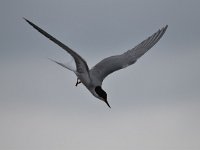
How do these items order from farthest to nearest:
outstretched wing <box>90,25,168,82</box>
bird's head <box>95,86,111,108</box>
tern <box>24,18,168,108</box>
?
outstretched wing <box>90,25,168,82</box>
bird's head <box>95,86,111,108</box>
tern <box>24,18,168,108</box>

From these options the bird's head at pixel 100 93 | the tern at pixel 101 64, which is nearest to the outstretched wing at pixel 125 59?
the tern at pixel 101 64

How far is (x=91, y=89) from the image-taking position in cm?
1950

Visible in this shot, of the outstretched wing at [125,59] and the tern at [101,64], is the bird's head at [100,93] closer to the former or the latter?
the tern at [101,64]

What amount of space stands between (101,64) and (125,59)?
1.30 m

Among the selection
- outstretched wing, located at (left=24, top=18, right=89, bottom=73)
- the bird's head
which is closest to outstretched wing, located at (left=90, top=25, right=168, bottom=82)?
outstretched wing, located at (left=24, top=18, right=89, bottom=73)

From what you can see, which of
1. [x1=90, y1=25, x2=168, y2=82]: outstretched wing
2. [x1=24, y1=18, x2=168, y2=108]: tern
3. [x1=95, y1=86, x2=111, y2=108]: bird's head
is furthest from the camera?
[x1=90, y1=25, x2=168, y2=82]: outstretched wing

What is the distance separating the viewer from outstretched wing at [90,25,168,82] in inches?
843

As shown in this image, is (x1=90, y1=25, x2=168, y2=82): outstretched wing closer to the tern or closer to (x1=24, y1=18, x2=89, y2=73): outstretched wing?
the tern

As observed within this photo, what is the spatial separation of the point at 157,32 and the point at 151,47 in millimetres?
606

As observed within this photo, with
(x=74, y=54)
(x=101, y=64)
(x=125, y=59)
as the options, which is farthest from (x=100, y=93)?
(x=125, y=59)

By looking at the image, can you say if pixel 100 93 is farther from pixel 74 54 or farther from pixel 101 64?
pixel 101 64

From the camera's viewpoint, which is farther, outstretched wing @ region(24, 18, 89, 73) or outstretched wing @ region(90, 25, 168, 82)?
outstretched wing @ region(90, 25, 168, 82)

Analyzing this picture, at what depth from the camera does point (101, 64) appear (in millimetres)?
21922

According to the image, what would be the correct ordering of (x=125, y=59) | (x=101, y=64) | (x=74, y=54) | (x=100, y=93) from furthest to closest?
(x=125, y=59) → (x=101, y=64) → (x=100, y=93) → (x=74, y=54)
